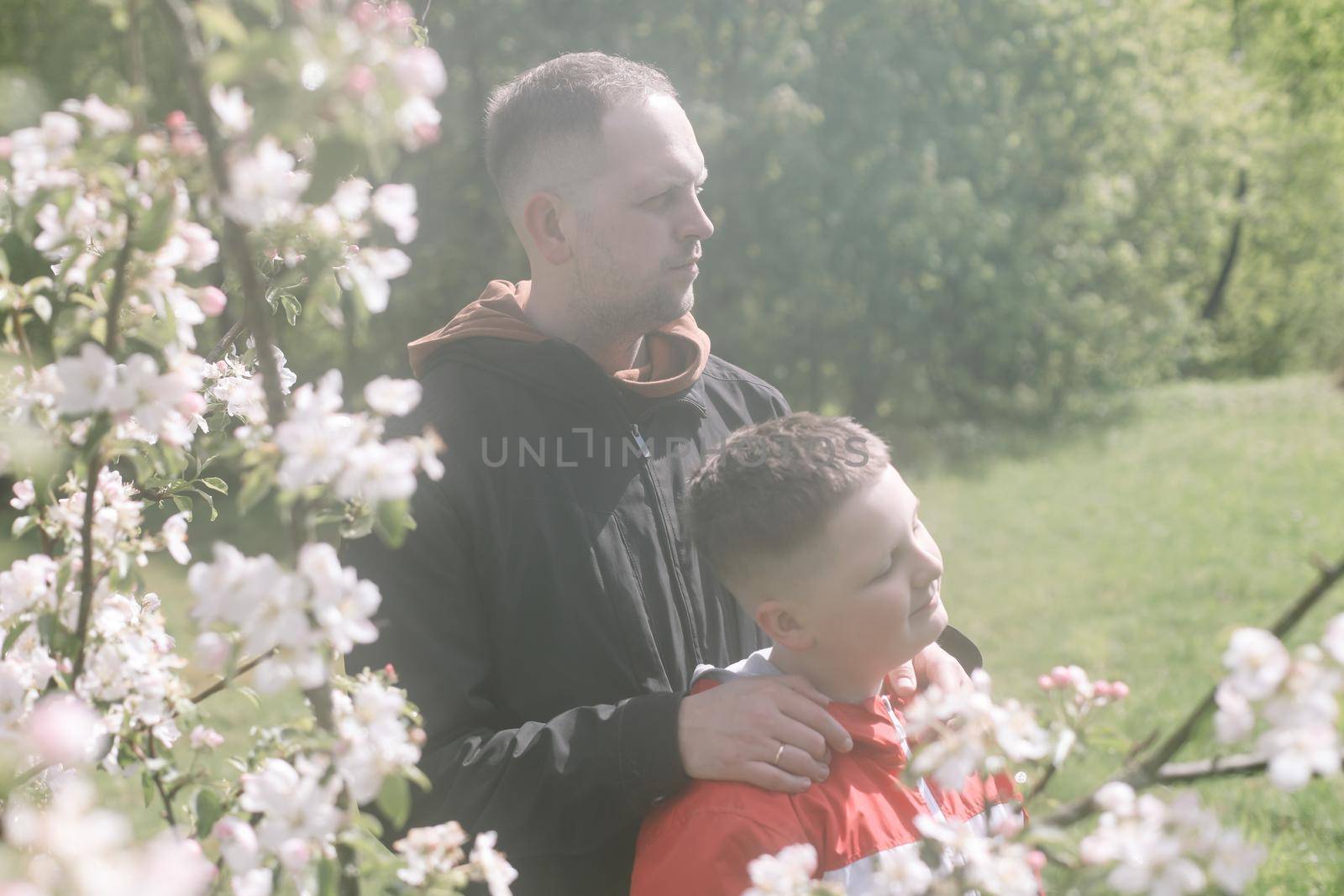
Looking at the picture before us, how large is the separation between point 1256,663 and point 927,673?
52.0 inches

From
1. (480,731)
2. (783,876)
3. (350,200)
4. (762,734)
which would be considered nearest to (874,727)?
(762,734)

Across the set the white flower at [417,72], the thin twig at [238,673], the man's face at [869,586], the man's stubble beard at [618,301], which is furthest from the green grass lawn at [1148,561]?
the white flower at [417,72]

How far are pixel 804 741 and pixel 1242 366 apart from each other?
29.5m

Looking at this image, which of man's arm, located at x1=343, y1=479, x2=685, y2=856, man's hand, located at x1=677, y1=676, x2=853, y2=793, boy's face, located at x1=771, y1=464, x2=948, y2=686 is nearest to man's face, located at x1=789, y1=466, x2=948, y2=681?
boy's face, located at x1=771, y1=464, x2=948, y2=686

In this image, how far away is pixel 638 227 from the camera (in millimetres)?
2723

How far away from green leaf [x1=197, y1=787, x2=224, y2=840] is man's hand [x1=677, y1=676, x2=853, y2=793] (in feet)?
2.72

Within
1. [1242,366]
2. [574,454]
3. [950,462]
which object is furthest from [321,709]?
[1242,366]

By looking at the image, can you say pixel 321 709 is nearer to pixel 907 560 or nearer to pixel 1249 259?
pixel 907 560

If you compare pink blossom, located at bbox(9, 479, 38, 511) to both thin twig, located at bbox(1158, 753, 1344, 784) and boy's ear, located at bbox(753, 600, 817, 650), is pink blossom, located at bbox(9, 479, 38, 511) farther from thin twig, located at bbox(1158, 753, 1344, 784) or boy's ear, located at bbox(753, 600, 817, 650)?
thin twig, located at bbox(1158, 753, 1344, 784)

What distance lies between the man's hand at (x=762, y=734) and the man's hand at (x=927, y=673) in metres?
0.22

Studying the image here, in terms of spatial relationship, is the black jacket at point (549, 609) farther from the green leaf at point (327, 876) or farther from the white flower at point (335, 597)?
the white flower at point (335, 597)

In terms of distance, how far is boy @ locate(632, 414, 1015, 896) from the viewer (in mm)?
1988

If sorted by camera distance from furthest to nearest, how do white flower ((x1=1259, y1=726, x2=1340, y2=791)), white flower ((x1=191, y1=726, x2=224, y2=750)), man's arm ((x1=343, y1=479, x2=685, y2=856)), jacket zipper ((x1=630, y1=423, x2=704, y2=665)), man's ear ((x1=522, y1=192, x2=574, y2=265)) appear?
man's ear ((x1=522, y1=192, x2=574, y2=265))
jacket zipper ((x1=630, y1=423, x2=704, y2=665))
man's arm ((x1=343, y1=479, x2=685, y2=856))
white flower ((x1=191, y1=726, x2=224, y2=750))
white flower ((x1=1259, y1=726, x2=1340, y2=791))

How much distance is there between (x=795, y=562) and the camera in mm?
2107
